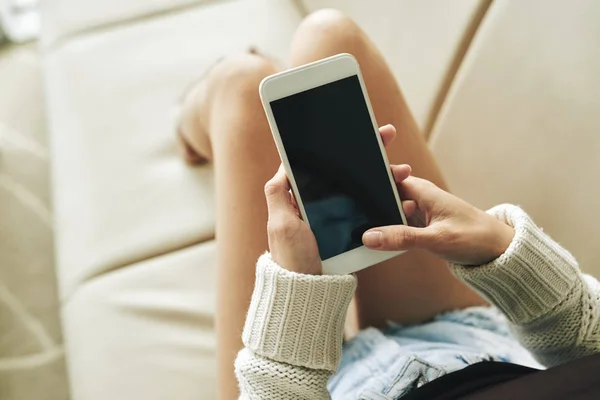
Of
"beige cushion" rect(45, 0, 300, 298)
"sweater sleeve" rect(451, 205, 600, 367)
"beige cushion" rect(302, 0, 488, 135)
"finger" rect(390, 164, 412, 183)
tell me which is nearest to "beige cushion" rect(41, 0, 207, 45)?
"beige cushion" rect(45, 0, 300, 298)

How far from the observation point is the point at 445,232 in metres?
0.49

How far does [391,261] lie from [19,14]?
172 cm

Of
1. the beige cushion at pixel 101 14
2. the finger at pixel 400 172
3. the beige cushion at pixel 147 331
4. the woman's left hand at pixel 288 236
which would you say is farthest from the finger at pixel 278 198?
the beige cushion at pixel 101 14

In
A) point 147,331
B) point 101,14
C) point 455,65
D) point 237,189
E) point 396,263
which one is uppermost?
point 101,14

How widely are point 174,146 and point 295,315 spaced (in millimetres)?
568

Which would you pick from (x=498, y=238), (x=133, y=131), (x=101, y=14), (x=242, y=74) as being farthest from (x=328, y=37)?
(x=101, y=14)

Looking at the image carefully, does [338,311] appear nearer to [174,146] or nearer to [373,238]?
[373,238]

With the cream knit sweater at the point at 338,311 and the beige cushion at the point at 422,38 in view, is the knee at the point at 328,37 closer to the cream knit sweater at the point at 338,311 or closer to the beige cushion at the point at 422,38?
the beige cushion at the point at 422,38

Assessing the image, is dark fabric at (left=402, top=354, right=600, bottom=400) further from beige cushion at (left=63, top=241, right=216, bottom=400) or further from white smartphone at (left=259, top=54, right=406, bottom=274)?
beige cushion at (left=63, top=241, right=216, bottom=400)

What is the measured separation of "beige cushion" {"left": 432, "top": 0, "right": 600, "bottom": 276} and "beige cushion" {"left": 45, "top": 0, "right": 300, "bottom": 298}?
41 cm

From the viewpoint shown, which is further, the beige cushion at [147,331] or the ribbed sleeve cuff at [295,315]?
the beige cushion at [147,331]

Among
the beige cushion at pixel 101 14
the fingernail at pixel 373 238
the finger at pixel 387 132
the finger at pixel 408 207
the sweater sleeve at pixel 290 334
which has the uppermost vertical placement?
the beige cushion at pixel 101 14

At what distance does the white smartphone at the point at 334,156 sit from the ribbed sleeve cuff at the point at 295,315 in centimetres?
3

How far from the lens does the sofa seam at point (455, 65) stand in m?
0.77
